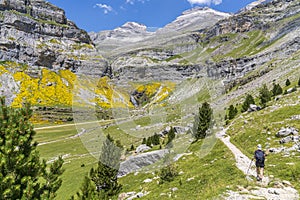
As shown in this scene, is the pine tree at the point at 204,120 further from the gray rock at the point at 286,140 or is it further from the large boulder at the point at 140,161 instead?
the gray rock at the point at 286,140

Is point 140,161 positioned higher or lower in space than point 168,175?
lower

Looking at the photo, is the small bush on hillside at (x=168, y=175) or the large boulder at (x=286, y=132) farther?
the large boulder at (x=286, y=132)

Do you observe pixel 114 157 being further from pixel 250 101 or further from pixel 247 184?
pixel 250 101

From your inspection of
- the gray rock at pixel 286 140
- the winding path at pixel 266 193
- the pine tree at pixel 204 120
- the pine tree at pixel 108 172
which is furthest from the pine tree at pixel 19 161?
the pine tree at pixel 204 120

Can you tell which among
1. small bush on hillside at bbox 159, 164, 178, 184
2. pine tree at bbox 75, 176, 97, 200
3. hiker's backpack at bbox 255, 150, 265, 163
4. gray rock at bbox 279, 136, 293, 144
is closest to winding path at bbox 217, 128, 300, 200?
hiker's backpack at bbox 255, 150, 265, 163

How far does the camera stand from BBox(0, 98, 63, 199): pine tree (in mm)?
11031

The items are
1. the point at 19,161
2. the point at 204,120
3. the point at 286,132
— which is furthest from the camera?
the point at 204,120

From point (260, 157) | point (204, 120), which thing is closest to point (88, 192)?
point (260, 157)

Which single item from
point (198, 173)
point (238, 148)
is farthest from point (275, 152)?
point (198, 173)

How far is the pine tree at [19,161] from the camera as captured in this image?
36.2ft

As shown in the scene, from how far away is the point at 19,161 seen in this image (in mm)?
11758

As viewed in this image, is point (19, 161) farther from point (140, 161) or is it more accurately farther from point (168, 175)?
point (140, 161)

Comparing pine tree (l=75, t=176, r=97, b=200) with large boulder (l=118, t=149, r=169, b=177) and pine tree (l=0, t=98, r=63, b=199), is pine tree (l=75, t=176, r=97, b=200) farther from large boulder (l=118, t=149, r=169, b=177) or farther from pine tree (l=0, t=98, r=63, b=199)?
large boulder (l=118, t=149, r=169, b=177)

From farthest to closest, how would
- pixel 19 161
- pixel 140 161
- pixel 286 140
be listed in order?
1. pixel 140 161
2. pixel 286 140
3. pixel 19 161
